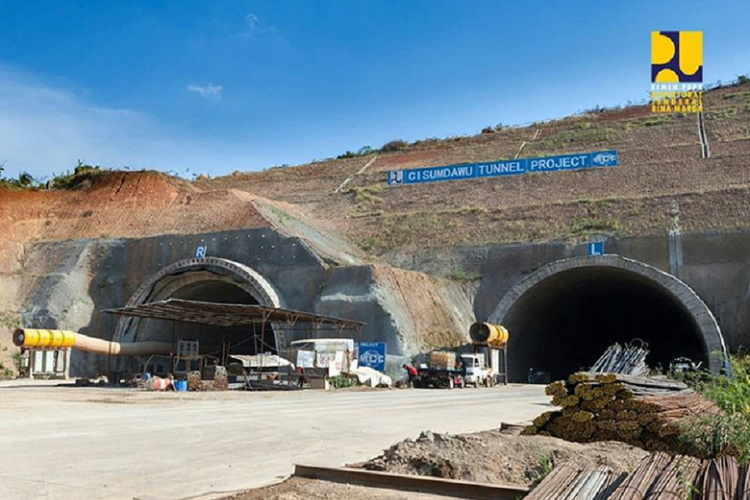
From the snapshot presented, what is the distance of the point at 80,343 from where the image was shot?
33.0 metres

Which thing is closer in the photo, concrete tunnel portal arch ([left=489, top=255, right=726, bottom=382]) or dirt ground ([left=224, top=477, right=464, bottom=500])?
dirt ground ([left=224, top=477, right=464, bottom=500])

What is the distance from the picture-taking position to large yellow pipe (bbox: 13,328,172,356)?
3042 centimetres

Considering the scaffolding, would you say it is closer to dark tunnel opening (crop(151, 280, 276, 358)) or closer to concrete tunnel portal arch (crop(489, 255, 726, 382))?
dark tunnel opening (crop(151, 280, 276, 358))

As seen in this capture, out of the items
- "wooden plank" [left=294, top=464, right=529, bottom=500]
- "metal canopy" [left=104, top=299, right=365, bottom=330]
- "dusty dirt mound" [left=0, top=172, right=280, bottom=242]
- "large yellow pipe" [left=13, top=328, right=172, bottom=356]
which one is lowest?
"wooden plank" [left=294, top=464, right=529, bottom=500]

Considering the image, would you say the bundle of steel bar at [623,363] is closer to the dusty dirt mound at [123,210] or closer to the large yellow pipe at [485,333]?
the large yellow pipe at [485,333]

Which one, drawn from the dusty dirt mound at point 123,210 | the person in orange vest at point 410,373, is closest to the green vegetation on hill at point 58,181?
the dusty dirt mound at point 123,210

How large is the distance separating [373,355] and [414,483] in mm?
26268

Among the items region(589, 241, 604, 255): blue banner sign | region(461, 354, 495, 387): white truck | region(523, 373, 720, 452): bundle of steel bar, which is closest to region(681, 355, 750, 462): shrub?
region(523, 373, 720, 452): bundle of steel bar

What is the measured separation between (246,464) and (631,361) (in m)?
15.1

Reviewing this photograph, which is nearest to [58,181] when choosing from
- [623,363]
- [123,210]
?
[123,210]

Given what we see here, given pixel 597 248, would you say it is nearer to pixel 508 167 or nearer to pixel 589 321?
pixel 589 321

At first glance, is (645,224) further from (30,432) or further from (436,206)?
(30,432)

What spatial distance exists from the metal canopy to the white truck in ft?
15.7

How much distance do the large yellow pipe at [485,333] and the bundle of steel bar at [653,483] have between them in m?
27.3
